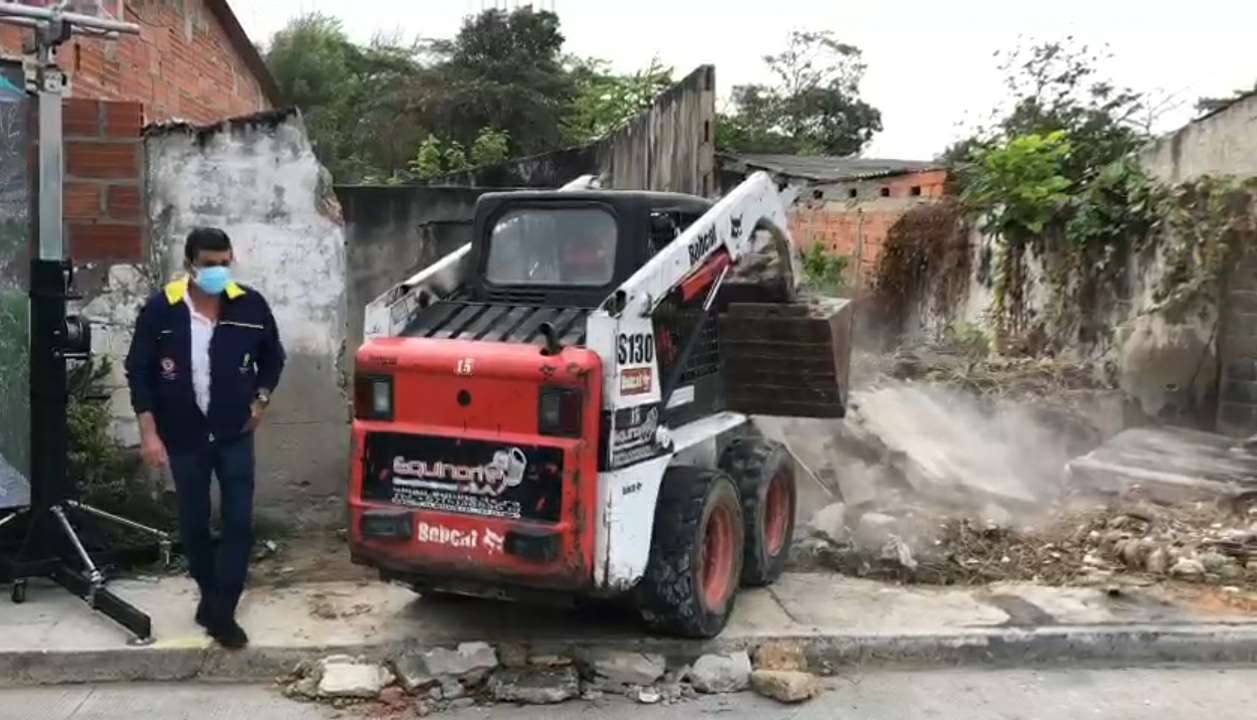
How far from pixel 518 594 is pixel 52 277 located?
2.70 m

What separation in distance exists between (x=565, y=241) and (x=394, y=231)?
2.34 meters

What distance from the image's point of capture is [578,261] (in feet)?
18.1

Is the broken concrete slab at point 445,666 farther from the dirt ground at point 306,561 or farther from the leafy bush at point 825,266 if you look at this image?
the leafy bush at point 825,266

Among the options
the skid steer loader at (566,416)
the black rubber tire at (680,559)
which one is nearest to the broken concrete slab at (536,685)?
the skid steer loader at (566,416)

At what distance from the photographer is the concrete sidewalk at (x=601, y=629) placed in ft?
17.0

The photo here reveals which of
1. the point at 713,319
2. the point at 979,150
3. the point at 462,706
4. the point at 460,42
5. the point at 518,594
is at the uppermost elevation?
the point at 460,42

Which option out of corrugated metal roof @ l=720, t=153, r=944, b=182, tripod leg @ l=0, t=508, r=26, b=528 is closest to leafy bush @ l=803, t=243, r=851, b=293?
corrugated metal roof @ l=720, t=153, r=944, b=182

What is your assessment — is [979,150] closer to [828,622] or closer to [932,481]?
[932,481]

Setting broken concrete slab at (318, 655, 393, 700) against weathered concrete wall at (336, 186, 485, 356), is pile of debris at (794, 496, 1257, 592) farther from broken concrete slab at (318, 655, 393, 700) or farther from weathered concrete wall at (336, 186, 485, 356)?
weathered concrete wall at (336, 186, 485, 356)

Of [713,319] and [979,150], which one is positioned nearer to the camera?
[713,319]

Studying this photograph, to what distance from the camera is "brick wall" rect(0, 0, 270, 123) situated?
27.7 feet

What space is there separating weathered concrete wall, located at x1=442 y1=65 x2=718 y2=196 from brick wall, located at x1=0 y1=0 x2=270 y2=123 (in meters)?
2.97

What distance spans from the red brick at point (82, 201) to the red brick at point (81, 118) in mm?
276

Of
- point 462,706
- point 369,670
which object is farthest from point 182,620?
point 462,706
